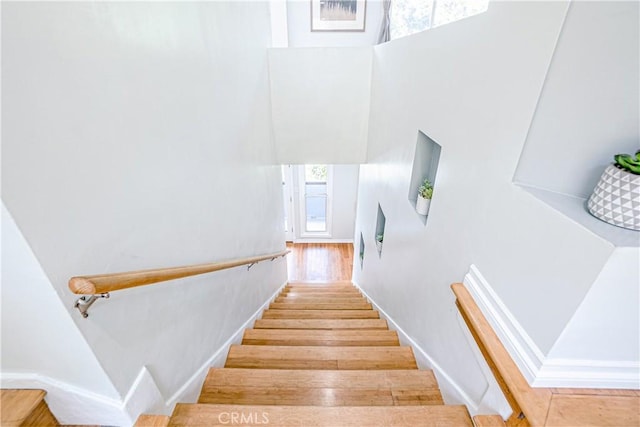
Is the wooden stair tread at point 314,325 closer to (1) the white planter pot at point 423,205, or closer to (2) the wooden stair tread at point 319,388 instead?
(2) the wooden stair tread at point 319,388

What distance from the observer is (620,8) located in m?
0.67

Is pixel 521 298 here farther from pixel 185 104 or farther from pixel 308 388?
pixel 185 104

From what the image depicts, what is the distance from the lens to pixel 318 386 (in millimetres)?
1512

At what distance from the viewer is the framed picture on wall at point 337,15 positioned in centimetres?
404

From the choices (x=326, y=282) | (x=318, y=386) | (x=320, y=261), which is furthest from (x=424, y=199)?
(x=320, y=261)

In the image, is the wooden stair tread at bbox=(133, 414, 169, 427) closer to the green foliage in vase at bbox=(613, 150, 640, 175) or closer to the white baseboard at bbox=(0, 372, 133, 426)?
the white baseboard at bbox=(0, 372, 133, 426)

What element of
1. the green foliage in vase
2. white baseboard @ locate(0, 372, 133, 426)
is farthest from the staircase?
the green foliage in vase

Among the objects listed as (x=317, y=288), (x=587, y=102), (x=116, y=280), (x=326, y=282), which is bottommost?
(x=326, y=282)

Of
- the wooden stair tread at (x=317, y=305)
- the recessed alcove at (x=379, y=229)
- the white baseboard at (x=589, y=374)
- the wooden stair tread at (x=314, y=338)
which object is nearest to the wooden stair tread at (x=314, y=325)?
the wooden stair tread at (x=314, y=338)

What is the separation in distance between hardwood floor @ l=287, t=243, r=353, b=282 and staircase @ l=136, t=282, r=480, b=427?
3292 millimetres

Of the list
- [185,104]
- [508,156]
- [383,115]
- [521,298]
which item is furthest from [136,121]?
[383,115]

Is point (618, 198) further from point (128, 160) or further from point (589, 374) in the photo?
point (128, 160)

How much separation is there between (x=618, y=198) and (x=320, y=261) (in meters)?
5.74

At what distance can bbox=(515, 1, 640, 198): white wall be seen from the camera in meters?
0.68
